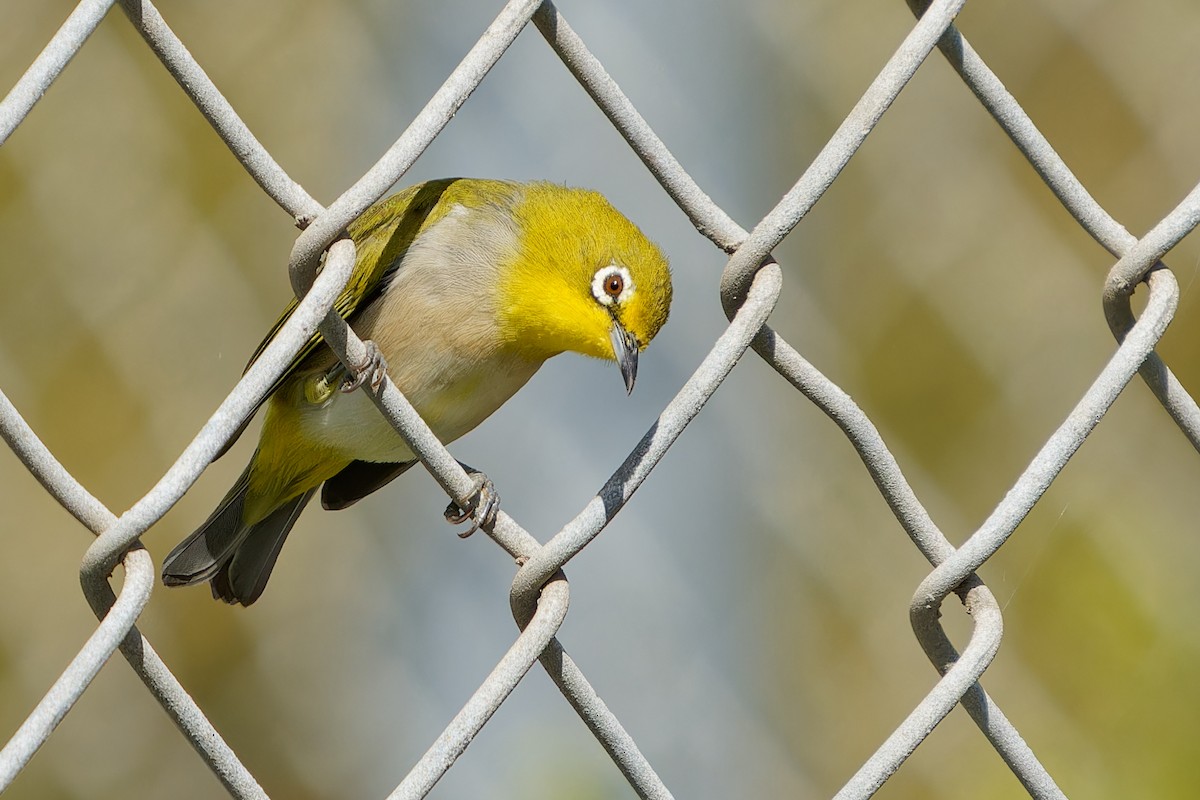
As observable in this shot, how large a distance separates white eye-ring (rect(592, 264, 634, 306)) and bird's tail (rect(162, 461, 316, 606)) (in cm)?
72

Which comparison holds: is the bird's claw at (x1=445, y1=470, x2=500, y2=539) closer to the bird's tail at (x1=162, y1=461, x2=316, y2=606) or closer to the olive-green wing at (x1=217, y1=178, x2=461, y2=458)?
the olive-green wing at (x1=217, y1=178, x2=461, y2=458)

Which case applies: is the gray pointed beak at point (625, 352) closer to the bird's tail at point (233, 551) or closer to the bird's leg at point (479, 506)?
the bird's leg at point (479, 506)

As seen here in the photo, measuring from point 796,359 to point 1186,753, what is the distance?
7.60ft

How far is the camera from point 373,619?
4027 millimetres

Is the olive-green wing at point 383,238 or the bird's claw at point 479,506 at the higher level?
the olive-green wing at point 383,238

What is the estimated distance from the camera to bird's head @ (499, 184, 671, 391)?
235 cm

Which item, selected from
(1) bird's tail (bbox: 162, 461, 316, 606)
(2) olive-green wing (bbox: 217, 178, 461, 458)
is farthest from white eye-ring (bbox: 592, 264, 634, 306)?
(1) bird's tail (bbox: 162, 461, 316, 606)

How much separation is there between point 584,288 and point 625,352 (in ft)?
0.43

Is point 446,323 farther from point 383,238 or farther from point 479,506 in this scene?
point 479,506

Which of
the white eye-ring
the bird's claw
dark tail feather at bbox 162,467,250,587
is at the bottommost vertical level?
the bird's claw

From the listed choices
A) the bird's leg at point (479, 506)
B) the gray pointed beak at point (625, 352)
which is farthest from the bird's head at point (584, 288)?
the bird's leg at point (479, 506)

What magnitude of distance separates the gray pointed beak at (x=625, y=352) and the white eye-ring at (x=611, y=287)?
0.14ft

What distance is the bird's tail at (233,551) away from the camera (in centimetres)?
239

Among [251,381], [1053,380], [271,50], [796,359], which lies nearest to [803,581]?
[1053,380]
